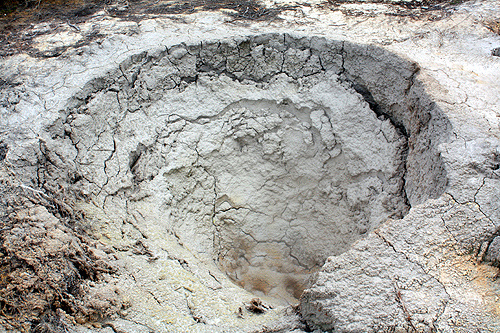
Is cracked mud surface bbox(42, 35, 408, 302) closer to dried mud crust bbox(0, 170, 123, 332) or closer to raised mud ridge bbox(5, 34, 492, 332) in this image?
raised mud ridge bbox(5, 34, 492, 332)

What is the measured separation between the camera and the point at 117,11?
342 centimetres

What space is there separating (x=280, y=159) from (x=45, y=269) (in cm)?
187

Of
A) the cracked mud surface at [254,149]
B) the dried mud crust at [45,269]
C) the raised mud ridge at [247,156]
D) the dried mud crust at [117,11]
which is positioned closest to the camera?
the dried mud crust at [45,269]

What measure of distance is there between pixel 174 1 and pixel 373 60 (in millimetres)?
2067

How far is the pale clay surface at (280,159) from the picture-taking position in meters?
1.50

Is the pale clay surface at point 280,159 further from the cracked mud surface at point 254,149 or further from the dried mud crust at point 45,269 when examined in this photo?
the dried mud crust at point 45,269

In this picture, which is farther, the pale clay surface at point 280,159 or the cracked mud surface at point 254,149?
the cracked mud surface at point 254,149

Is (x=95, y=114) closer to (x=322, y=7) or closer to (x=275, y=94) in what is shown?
(x=275, y=94)

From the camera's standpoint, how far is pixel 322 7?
3.37 meters

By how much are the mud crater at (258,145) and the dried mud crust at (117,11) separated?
2.09ft

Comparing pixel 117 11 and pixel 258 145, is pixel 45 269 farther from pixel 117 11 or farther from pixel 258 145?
pixel 117 11

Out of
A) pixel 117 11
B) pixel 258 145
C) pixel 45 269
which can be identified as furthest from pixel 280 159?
pixel 117 11

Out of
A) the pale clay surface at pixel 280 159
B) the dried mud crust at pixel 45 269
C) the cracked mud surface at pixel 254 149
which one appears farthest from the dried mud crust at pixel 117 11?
the dried mud crust at pixel 45 269

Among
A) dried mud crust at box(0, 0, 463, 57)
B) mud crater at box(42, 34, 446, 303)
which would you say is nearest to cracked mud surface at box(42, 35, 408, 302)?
mud crater at box(42, 34, 446, 303)
